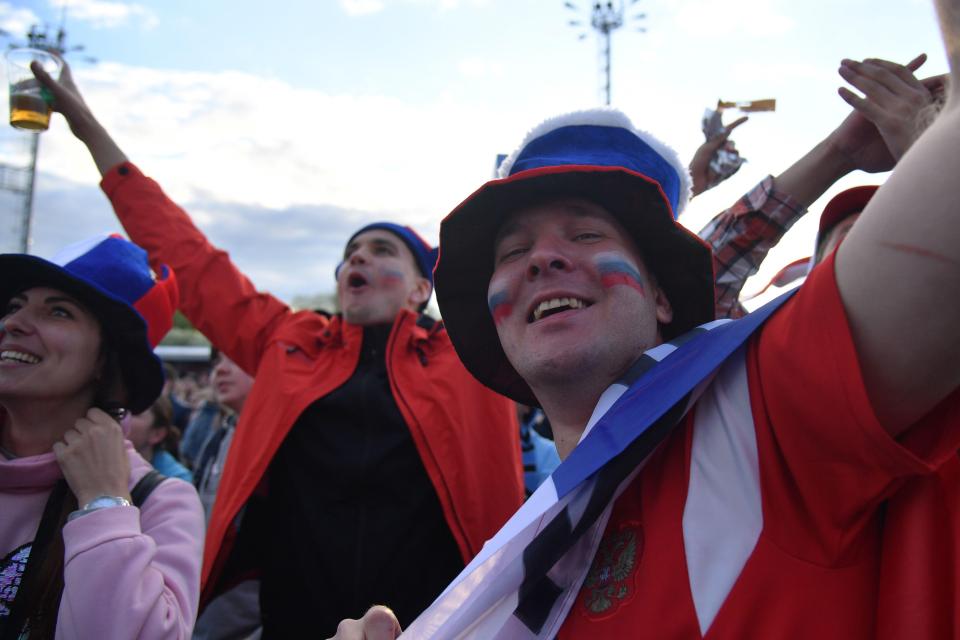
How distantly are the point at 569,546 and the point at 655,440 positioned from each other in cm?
23

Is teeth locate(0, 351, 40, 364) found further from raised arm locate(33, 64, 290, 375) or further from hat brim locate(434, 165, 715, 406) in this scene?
hat brim locate(434, 165, 715, 406)

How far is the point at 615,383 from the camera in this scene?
1279 millimetres

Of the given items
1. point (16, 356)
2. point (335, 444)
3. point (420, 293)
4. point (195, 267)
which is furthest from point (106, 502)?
point (420, 293)

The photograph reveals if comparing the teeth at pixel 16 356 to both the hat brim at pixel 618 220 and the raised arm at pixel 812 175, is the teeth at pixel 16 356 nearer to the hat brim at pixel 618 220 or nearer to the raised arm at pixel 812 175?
the hat brim at pixel 618 220

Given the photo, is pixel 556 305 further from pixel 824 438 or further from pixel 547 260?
pixel 824 438

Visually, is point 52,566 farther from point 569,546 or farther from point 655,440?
point 655,440

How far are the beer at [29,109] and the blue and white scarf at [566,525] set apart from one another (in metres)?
2.74

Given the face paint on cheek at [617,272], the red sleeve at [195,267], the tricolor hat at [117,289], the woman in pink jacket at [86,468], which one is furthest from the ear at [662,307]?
the red sleeve at [195,267]

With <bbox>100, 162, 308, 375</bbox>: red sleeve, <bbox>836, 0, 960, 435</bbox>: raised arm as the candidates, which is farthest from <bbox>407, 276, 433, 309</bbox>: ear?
<bbox>836, 0, 960, 435</bbox>: raised arm

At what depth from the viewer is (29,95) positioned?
8.90ft

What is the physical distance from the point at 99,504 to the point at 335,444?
0.97 metres

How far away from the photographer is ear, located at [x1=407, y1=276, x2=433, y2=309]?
327cm

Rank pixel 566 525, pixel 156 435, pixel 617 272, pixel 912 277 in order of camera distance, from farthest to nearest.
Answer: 1. pixel 156 435
2. pixel 617 272
3. pixel 566 525
4. pixel 912 277

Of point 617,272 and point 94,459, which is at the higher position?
point 617,272
